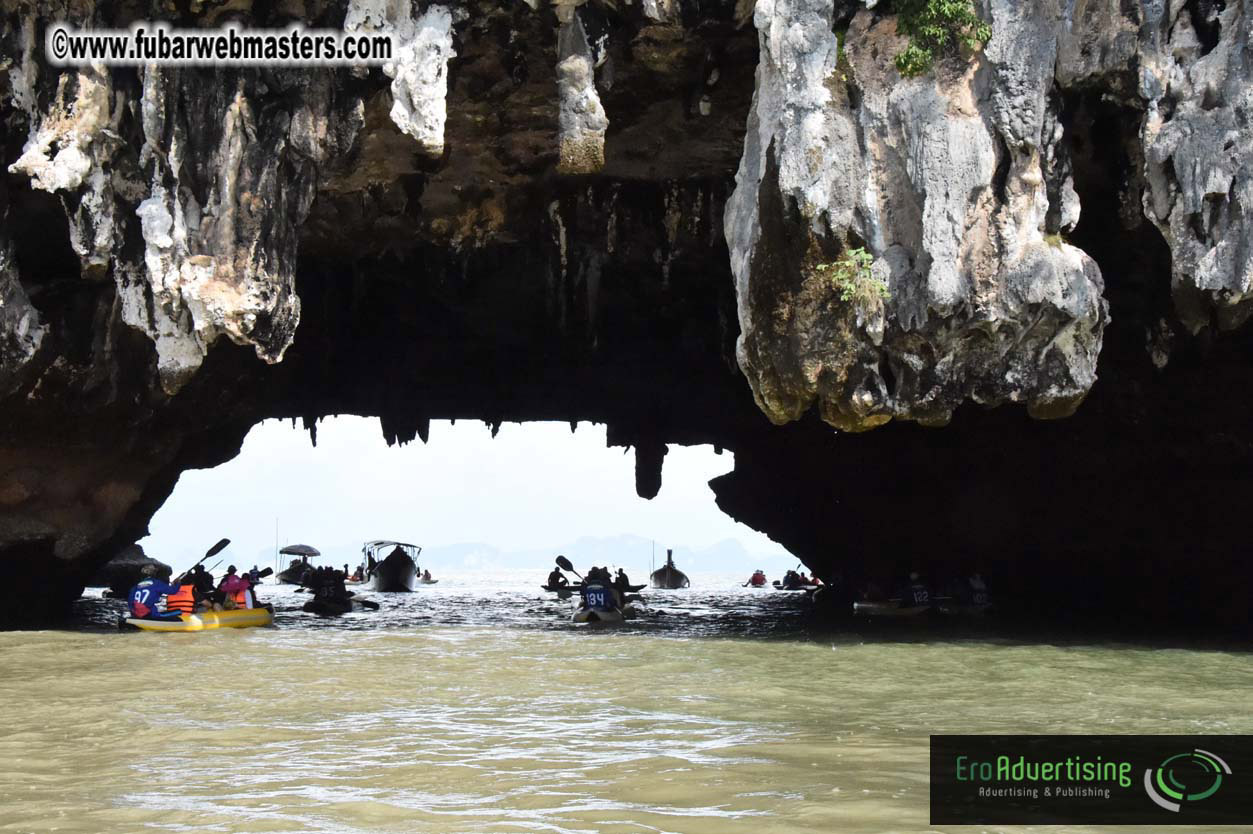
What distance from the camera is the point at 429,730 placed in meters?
7.67

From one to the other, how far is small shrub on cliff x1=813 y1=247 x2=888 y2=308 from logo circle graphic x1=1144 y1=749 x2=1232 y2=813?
18.2 feet

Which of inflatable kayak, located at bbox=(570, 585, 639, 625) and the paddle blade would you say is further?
the paddle blade

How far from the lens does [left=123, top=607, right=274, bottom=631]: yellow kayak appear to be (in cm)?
1703

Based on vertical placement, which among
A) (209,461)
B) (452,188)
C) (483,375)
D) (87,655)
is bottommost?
(87,655)

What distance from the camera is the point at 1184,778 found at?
20.2 feet

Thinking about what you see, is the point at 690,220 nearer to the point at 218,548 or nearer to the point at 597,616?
the point at 597,616

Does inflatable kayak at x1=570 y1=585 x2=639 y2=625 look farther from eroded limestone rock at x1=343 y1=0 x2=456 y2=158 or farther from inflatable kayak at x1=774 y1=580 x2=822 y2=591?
inflatable kayak at x1=774 y1=580 x2=822 y2=591

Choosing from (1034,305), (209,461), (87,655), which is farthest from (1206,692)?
(209,461)

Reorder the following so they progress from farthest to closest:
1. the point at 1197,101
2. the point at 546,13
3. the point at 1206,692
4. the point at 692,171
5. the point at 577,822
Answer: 1. the point at 692,171
2. the point at 546,13
3. the point at 1197,101
4. the point at 1206,692
5. the point at 577,822

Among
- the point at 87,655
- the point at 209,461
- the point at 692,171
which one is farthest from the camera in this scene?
the point at 209,461

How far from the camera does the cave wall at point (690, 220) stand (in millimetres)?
11117

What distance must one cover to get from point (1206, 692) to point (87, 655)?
37.7 feet

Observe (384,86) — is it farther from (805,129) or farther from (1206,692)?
(1206,692)

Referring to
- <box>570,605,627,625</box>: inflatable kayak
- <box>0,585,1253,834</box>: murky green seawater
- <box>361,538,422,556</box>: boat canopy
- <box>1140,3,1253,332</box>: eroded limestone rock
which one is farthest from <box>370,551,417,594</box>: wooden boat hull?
<box>1140,3,1253,332</box>: eroded limestone rock
